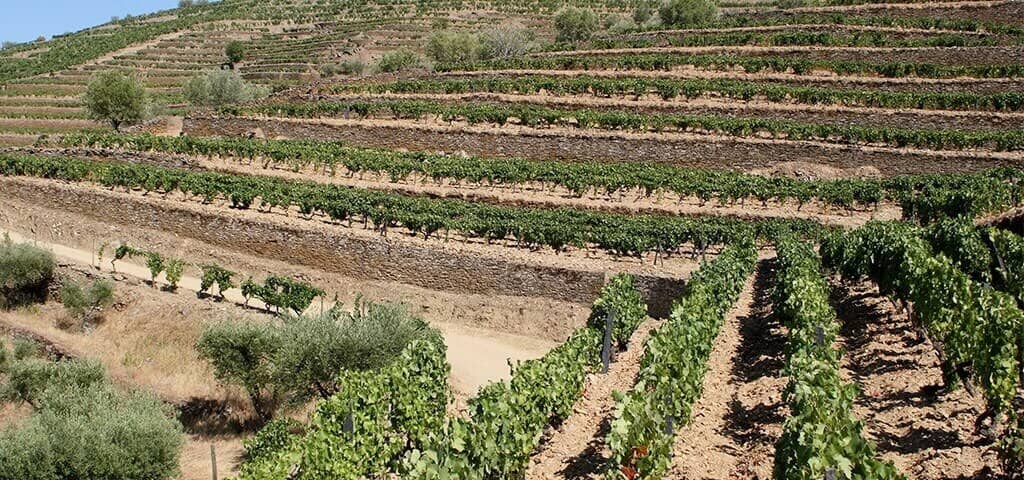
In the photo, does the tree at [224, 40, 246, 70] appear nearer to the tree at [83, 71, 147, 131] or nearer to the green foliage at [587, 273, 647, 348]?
the tree at [83, 71, 147, 131]

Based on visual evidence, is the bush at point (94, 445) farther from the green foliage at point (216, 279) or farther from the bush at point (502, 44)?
the bush at point (502, 44)

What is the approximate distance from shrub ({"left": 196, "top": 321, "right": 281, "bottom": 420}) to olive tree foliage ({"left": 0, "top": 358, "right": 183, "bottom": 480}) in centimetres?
247

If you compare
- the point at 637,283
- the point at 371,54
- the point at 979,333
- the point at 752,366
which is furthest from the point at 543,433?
the point at 371,54

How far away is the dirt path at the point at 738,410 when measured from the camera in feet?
40.7

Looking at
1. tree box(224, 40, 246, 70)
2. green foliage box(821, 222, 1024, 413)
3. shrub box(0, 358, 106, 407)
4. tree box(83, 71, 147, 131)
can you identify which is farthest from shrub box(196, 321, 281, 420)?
tree box(224, 40, 246, 70)

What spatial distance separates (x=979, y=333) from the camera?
12.4 meters

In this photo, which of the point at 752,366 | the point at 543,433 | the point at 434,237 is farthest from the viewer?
the point at 434,237

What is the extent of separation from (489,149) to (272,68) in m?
45.8

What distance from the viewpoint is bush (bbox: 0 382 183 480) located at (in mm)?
14789

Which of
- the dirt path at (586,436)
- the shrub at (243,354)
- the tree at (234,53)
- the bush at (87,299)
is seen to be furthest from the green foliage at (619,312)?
the tree at (234,53)

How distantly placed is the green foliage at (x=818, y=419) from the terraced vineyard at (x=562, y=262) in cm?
6

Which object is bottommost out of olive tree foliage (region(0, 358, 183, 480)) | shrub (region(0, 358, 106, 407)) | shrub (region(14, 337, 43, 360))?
shrub (region(14, 337, 43, 360))

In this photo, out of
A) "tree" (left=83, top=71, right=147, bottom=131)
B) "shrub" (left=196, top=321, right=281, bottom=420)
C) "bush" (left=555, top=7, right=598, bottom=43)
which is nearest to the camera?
"shrub" (left=196, top=321, right=281, bottom=420)

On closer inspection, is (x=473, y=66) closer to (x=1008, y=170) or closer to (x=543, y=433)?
(x=1008, y=170)
